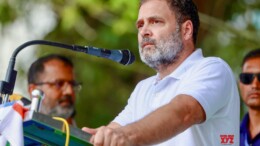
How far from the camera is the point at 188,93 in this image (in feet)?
12.3

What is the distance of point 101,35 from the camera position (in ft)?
34.5

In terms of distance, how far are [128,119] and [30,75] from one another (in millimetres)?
2900

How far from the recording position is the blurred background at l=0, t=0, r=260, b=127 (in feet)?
30.0

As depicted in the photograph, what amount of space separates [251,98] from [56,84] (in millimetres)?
1689

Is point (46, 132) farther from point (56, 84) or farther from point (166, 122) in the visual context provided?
point (56, 84)

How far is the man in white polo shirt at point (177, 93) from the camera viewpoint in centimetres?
345

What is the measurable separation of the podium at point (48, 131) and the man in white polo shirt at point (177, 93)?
65 mm

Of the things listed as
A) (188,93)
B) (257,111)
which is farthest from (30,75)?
(188,93)

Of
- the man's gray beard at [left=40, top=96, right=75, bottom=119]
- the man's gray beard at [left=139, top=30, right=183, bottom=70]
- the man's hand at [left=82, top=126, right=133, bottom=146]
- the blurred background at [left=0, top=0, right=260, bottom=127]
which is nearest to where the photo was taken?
the man's hand at [left=82, top=126, right=133, bottom=146]

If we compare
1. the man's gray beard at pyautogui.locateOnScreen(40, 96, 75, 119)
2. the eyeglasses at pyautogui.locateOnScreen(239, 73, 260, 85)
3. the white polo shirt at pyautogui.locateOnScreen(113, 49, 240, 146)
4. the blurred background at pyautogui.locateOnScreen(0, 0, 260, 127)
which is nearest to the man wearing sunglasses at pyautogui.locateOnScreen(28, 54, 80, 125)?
the man's gray beard at pyautogui.locateOnScreen(40, 96, 75, 119)

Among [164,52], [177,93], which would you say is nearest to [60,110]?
[164,52]

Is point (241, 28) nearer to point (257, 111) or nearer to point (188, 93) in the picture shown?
point (257, 111)

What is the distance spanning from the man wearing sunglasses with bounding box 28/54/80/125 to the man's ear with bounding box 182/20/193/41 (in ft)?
8.00

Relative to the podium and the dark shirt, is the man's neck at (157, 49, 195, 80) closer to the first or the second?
the podium
